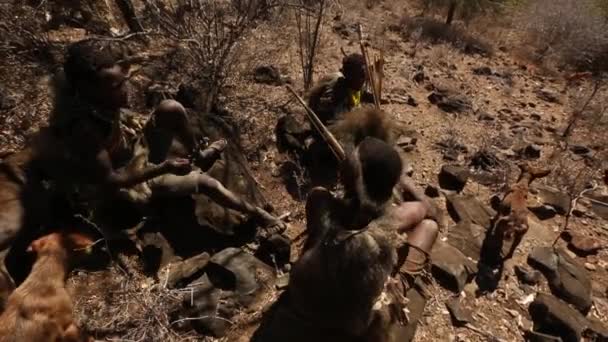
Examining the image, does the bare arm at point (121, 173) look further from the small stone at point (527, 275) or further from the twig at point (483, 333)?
the small stone at point (527, 275)

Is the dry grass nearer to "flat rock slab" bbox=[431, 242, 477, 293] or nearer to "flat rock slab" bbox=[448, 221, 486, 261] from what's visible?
"flat rock slab" bbox=[431, 242, 477, 293]

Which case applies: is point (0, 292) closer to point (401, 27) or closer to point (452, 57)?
point (452, 57)

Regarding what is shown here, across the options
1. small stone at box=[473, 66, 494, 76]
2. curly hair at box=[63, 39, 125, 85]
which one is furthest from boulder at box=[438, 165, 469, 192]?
small stone at box=[473, 66, 494, 76]

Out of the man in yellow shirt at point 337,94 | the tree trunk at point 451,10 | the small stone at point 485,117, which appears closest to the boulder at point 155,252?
the man in yellow shirt at point 337,94

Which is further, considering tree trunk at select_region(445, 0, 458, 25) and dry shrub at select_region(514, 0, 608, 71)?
tree trunk at select_region(445, 0, 458, 25)

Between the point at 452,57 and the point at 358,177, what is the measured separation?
653 cm

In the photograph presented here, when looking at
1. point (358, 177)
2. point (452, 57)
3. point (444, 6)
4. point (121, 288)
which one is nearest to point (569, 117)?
point (452, 57)

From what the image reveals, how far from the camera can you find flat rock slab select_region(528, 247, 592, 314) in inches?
123

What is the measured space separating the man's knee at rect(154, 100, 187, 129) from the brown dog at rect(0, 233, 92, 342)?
3.89 ft

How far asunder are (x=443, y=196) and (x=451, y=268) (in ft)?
3.57

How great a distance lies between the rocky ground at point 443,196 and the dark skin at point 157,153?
1.30 feet

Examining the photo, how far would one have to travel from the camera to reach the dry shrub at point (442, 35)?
796 centimetres

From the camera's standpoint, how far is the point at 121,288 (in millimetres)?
2609

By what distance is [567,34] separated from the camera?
348 inches
